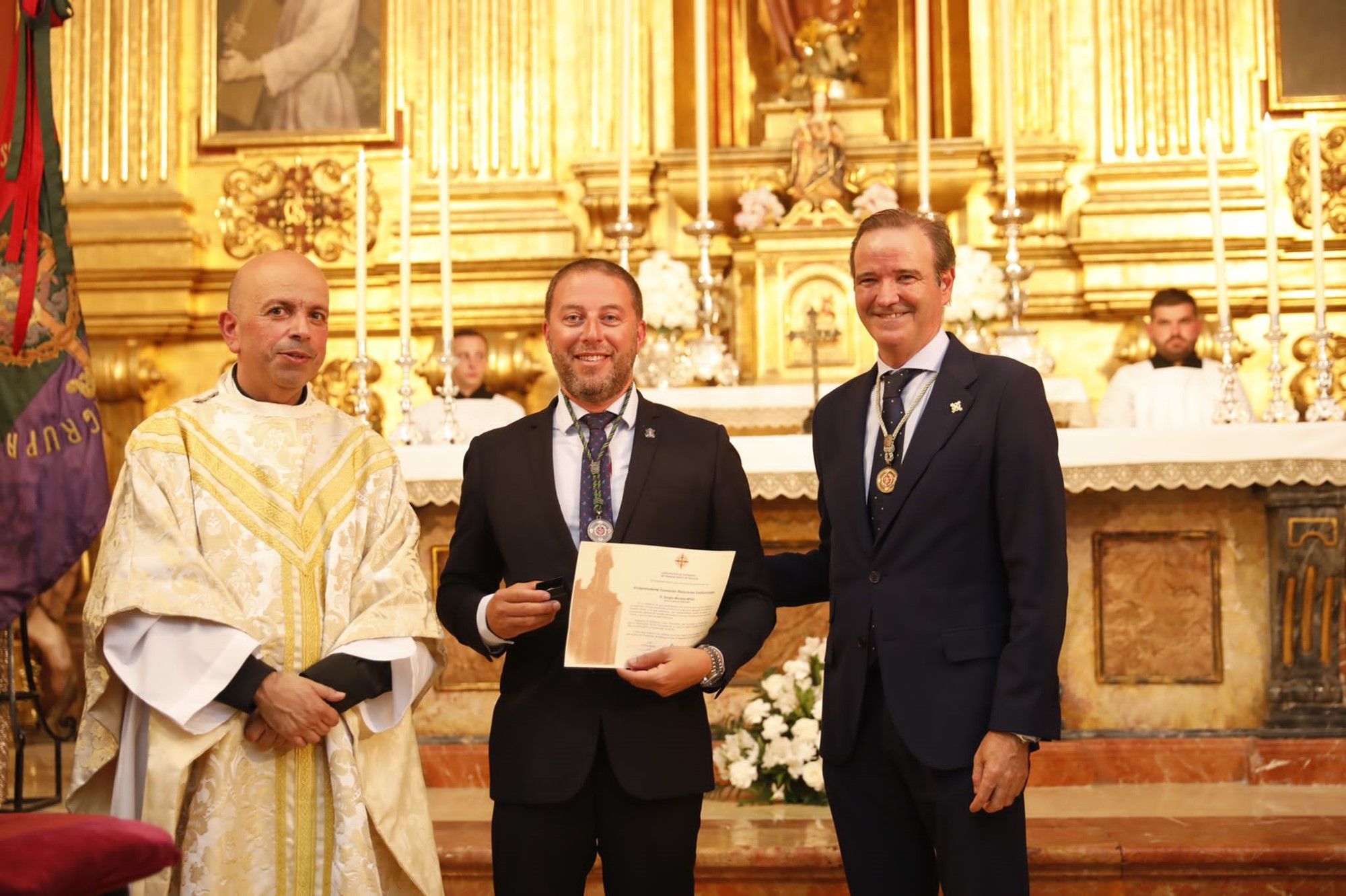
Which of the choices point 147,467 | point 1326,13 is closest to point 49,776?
point 147,467

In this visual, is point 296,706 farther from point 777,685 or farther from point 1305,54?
point 1305,54

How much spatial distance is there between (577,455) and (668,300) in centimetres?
259

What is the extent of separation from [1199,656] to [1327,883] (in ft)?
3.32

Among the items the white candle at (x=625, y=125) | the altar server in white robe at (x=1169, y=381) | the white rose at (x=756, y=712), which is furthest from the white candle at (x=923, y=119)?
the white rose at (x=756, y=712)

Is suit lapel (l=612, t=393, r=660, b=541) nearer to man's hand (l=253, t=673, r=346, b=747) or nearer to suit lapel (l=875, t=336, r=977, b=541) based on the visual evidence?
suit lapel (l=875, t=336, r=977, b=541)

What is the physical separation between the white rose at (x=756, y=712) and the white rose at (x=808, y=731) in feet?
0.40

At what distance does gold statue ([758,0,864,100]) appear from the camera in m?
6.74

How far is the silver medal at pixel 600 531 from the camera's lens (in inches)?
107

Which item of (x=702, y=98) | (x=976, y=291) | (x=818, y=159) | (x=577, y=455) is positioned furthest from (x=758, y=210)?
(x=577, y=455)

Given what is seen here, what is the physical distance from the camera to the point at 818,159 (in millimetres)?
6305

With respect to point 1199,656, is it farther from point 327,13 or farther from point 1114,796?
point 327,13

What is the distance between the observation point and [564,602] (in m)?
2.70

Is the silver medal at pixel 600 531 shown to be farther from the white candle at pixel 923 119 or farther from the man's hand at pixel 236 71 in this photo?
the man's hand at pixel 236 71

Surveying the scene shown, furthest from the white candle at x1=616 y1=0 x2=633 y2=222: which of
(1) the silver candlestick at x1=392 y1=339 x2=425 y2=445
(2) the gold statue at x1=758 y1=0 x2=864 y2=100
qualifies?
(1) the silver candlestick at x1=392 y1=339 x2=425 y2=445
